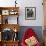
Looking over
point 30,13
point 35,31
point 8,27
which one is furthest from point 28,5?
point 8,27

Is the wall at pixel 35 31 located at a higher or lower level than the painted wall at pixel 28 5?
lower

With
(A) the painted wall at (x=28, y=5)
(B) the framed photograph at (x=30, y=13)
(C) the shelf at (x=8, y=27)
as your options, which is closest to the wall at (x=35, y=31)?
(A) the painted wall at (x=28, y=5)

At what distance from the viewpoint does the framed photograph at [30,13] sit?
20.3 feet

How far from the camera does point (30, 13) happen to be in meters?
6.21

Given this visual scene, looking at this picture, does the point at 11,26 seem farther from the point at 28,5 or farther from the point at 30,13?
the point at 28,5

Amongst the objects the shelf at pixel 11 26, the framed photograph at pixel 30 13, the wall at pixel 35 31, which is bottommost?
the wall at pixel 35 31

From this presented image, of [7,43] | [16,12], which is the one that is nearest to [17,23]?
[16,12]

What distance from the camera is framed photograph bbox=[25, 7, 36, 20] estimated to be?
619 cm

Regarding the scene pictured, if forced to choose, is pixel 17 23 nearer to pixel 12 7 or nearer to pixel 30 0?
pixel 12 7

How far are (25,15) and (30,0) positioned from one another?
61 centimetres

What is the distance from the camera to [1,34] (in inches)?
233

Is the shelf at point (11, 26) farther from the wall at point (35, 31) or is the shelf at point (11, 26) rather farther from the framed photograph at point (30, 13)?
the framed photograph at point (30, 13)

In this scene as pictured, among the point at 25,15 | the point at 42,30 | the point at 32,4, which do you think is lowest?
the point at 42,30

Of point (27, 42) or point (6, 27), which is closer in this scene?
point (27, 42)
